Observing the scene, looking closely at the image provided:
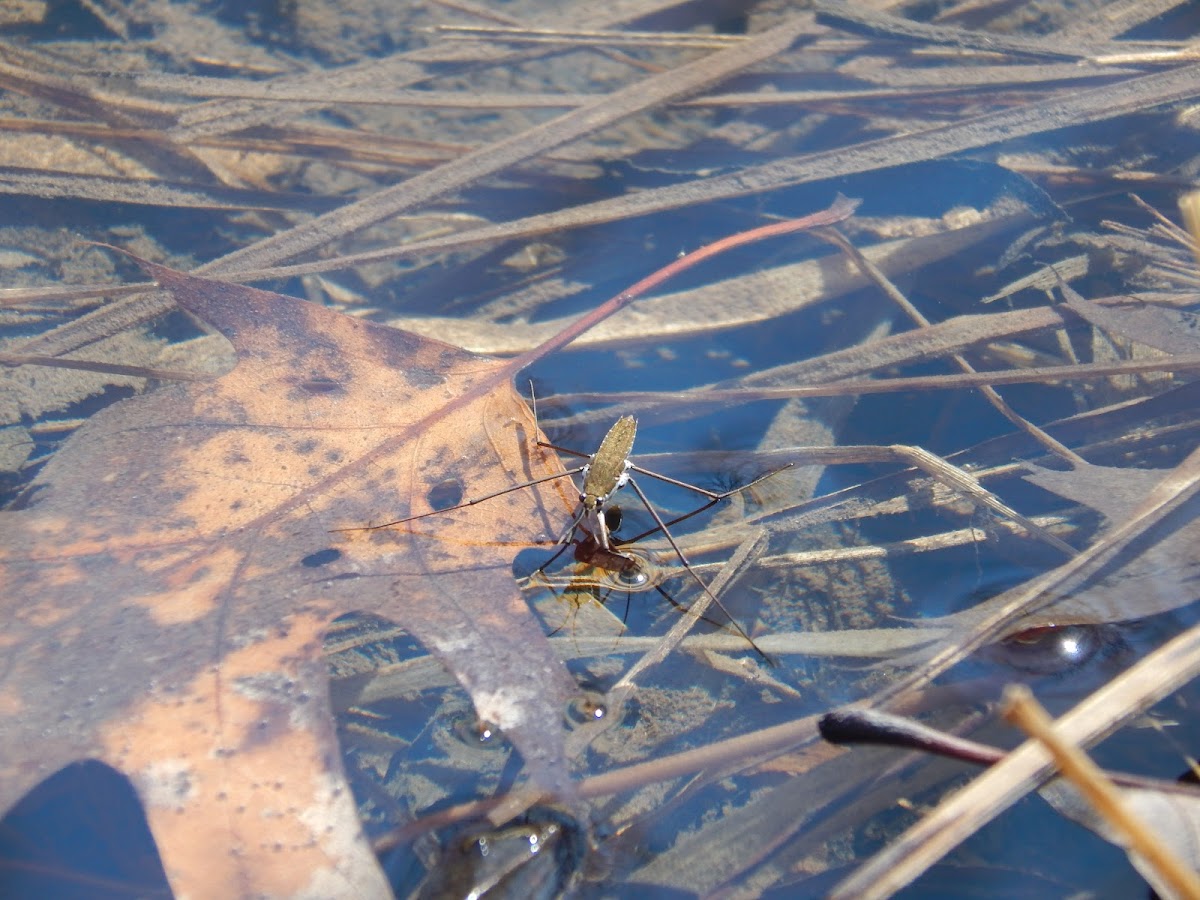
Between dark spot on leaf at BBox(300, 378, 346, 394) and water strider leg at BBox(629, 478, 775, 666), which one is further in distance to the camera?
dark spot on leaf at BBox(300, 378, 346, 394)

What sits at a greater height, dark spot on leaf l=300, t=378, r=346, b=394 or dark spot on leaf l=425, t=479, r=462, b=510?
dark spot on leaf l=300, t=378, r=346, b=394

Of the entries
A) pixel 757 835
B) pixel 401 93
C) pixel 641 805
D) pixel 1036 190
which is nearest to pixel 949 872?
pixel 757 835

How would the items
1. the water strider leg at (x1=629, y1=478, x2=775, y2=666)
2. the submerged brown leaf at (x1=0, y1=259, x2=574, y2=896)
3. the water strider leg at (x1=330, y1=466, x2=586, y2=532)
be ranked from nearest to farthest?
the submerged brown leaf at (x1=0, y1=259, x2=574, y2=896), the water strider leg at (x1=330, y1=466, x2=586, y2=532), the water strider leg at (x1=629, y1=478, x2=775, y2=666)

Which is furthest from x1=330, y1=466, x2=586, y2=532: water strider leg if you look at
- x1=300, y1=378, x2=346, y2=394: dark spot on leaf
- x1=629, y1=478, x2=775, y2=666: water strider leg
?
x1=300, y1=378, x2=346, y2=394: dark spot on leaf

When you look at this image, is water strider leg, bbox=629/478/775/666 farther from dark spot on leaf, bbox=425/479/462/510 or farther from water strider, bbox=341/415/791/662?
dark spot on leaf, bbox=425/479/462/510

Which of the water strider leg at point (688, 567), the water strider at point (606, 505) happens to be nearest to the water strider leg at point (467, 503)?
the water strider at point (606, 505)
